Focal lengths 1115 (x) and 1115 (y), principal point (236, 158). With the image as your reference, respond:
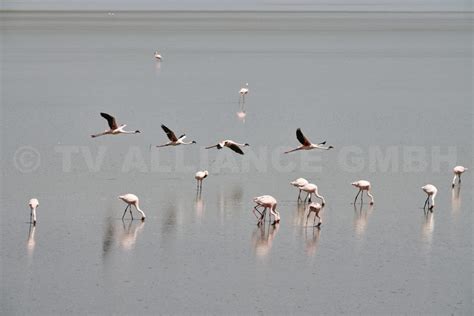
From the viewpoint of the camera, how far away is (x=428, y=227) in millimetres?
16047

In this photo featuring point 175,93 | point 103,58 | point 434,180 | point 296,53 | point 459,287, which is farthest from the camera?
point 296,53

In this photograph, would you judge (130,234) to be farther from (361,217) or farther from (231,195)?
(361,217)

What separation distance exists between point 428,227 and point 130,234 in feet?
14.0

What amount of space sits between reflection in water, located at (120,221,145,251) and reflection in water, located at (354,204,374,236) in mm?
3061

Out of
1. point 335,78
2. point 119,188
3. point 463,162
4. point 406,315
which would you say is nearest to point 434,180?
point 463,162

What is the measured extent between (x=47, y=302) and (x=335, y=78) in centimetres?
2789

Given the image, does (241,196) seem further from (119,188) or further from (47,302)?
(47,302)

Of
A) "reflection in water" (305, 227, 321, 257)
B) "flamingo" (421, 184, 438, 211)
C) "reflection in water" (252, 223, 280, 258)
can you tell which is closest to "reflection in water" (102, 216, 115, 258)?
"reflection in water" (252, 223, 280, 258)

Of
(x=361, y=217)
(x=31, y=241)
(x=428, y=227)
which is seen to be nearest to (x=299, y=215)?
(x=361, y=217)

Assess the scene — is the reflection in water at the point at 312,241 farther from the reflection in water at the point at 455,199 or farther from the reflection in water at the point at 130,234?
the reflection in water at the point at 455,199

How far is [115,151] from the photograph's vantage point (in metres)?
22.3

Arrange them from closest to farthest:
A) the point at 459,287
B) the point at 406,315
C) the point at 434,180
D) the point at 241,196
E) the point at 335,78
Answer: the point at 406,315 → the point at 459,287 → the point at 241,196 → the point at 434,180 → the point at 335,78

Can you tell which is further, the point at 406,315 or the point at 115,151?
the point at 115,151

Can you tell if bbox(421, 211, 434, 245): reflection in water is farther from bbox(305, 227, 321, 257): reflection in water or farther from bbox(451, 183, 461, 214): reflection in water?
bbox(305, 227, 321, 257): reflection in water
